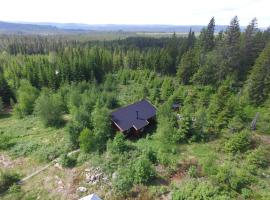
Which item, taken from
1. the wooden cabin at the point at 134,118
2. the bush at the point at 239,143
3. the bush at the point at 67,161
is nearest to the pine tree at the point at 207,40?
the wooden cabin at the point at 134,118

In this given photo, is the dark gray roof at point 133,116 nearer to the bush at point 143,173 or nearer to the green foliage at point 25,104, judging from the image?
the bush at point 143,173

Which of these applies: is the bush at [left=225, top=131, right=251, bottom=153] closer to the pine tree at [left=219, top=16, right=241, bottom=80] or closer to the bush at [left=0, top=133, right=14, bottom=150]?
the pine tree at [left=219, top=16, right=241, bottom=80]

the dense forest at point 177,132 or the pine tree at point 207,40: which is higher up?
the pine tree at point 207,40

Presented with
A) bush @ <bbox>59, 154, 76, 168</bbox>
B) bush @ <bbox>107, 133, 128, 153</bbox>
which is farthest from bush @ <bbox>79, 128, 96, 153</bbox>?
bush @ <bbox>107, 133, 128, 153</bbox>

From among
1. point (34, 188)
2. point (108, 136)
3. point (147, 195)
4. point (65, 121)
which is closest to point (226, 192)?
point (147, 195)

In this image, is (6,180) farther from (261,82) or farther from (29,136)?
(261,82)

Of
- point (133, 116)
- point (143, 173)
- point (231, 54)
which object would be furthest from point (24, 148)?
point (231, 54)
